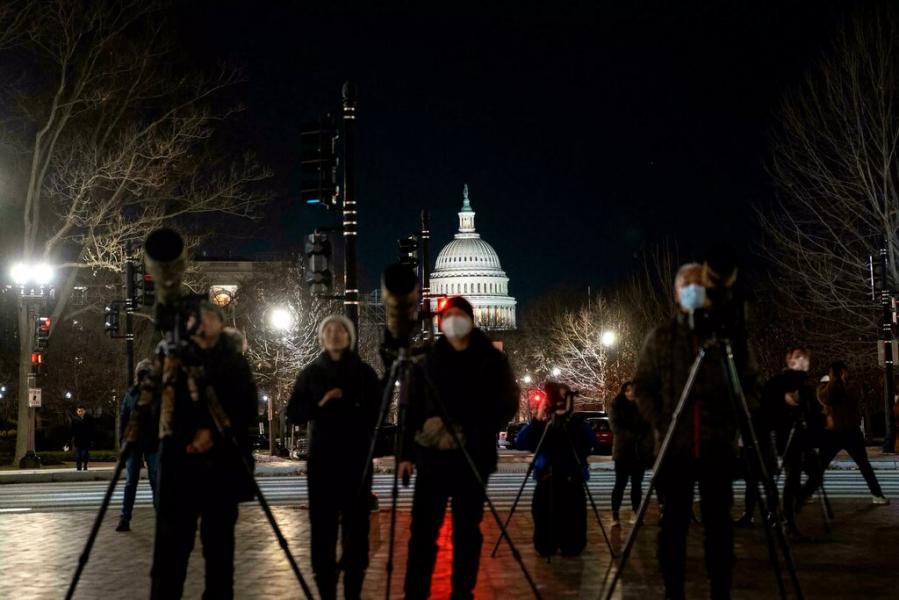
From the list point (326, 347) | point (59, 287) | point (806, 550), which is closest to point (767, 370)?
point (59, 287)

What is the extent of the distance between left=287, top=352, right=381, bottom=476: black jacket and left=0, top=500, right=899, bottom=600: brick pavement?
4.42 feet

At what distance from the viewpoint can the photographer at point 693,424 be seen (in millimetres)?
7320

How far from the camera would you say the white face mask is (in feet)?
25.5

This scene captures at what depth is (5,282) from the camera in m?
41.3

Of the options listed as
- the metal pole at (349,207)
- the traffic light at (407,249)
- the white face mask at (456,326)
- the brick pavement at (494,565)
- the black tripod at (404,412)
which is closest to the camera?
the black tripod at (404,412)

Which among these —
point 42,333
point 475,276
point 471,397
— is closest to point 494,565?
point 471,397

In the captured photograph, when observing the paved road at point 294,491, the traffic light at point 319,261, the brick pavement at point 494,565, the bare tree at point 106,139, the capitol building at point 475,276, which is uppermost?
the capitol building at point 475,276

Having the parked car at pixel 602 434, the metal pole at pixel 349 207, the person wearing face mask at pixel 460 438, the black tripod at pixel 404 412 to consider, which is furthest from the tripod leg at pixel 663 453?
the parked car at pixel 602 434

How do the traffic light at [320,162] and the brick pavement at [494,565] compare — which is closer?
the brick pavement at [494,565]

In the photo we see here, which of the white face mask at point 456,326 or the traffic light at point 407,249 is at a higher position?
the traffic light at point 407,249

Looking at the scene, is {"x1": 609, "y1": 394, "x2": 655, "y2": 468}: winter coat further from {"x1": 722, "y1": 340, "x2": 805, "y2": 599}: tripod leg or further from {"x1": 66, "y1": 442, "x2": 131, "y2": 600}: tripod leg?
{"x1": 66, "y1": 442, "x2": 131, "y2": 600}: tripod leg

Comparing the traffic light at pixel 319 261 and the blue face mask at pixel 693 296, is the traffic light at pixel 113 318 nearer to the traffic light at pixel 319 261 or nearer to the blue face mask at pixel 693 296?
the traffic light at pixel 319 261

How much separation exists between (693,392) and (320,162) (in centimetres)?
1059

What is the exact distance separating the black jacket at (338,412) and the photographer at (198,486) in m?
1.06
